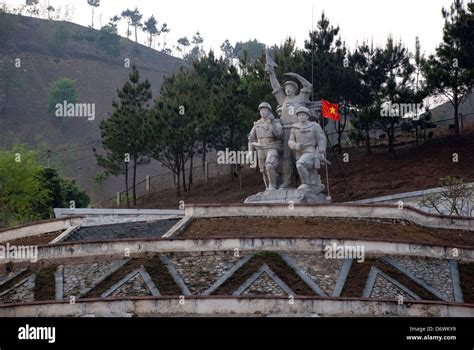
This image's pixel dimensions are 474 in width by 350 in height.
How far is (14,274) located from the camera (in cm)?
3609

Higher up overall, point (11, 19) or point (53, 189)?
point (11, 19)

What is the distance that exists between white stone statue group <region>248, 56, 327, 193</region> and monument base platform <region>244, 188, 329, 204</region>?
0.58 ft

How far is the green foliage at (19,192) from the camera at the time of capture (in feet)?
192

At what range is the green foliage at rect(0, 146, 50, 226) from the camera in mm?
58378

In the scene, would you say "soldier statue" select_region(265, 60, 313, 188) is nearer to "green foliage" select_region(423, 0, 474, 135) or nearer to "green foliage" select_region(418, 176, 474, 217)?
"green foliage" select_region(418, 176, 474, 217)

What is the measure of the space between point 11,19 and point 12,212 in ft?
305

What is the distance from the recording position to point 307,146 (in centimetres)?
4219

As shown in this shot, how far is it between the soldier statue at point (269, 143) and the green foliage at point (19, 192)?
1943 cm
